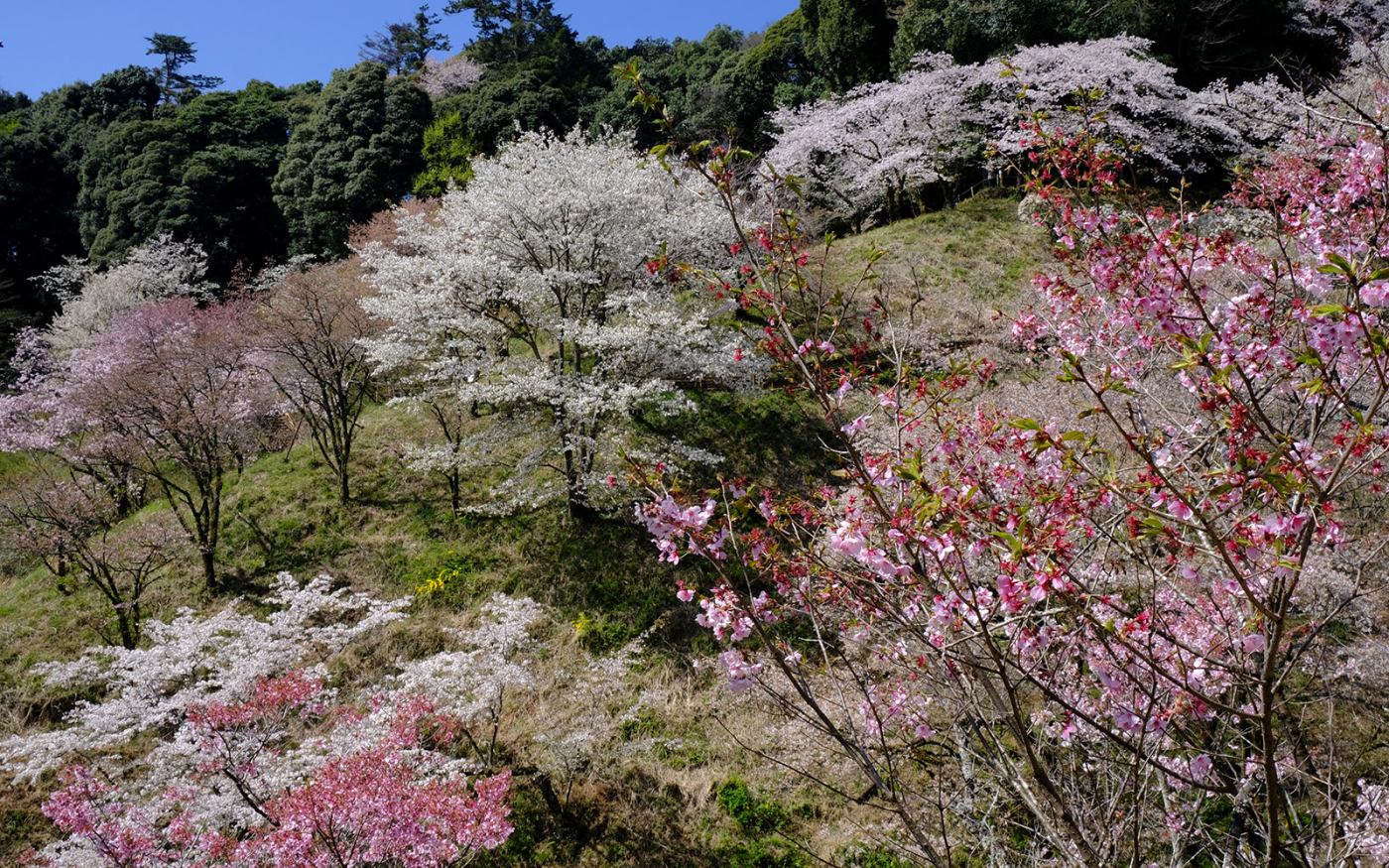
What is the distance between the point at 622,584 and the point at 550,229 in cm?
520

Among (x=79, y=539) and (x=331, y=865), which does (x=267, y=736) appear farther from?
(x=79, y=539)

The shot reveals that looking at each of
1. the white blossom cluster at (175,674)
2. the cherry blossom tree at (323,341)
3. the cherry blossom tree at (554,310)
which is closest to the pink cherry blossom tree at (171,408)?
the cherry blossom tree at (323,341)

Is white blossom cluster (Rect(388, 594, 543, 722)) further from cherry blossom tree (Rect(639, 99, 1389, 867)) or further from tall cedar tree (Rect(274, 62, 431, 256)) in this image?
tall cedar tree (Rect(274, 62, 431, 256))

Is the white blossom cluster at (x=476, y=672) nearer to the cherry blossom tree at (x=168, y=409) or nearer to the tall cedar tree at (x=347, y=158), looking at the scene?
the cherry blossom tree at (x=168, y=409)

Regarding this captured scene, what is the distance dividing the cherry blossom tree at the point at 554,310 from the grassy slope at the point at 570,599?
48.2 inches

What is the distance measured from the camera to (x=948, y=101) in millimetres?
17250

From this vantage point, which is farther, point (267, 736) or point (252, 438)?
point (252, 438)

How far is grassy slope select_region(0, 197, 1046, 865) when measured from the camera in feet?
21.2

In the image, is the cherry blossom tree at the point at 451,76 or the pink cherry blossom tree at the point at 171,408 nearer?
the pink cherry blossom tree at the point at 171,408

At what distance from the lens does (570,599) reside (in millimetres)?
9367

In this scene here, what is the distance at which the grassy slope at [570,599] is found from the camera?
255 inches

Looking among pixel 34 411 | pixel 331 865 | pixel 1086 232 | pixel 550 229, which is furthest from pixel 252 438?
pixel 1086 232

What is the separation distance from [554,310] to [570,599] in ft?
14.5

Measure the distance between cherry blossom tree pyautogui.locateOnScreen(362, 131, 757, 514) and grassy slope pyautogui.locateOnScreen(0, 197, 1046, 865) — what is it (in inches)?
48.2
